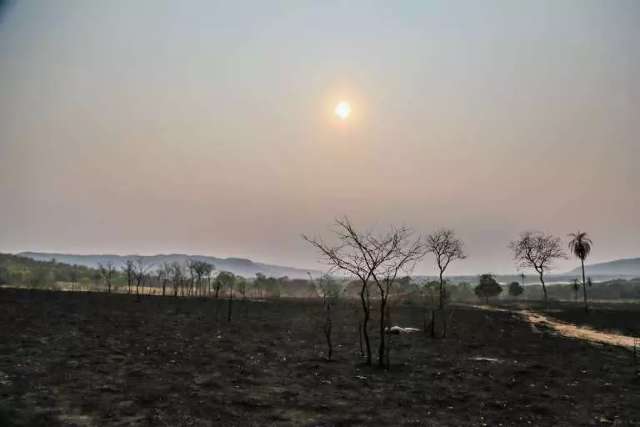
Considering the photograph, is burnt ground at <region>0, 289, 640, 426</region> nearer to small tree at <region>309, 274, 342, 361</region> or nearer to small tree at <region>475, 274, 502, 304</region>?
→ small tree at <region>309, 274, 342, 361</region>

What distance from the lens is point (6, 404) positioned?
46.1ft

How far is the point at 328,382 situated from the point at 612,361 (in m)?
19.1

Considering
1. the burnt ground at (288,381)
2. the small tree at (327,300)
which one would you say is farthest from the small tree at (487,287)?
the burnt ground at (288,381)

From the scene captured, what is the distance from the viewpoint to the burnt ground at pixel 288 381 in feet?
47.3

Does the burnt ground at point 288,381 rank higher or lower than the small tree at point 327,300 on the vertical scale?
lower

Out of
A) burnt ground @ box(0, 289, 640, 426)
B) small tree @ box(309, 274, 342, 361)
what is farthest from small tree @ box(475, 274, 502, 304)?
burnt ground @ box(0, 289, 640, 426)

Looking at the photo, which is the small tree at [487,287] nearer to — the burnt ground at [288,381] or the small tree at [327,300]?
the small tree at [327,300]

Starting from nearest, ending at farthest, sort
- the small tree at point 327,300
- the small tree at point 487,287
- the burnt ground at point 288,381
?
the burnt ground at point 288,381 < the small tree at point 327,300 < the small tree at point 487,287

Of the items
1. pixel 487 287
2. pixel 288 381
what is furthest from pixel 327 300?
pixel 487 287

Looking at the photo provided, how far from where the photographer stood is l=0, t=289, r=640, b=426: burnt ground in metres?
14.4

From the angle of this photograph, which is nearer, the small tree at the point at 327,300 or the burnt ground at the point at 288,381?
the burnt ground at the point at 288,381

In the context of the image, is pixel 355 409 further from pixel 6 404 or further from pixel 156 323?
pixel 156 323

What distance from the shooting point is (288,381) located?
1934cm

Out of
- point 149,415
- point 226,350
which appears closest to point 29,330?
point 226,350
